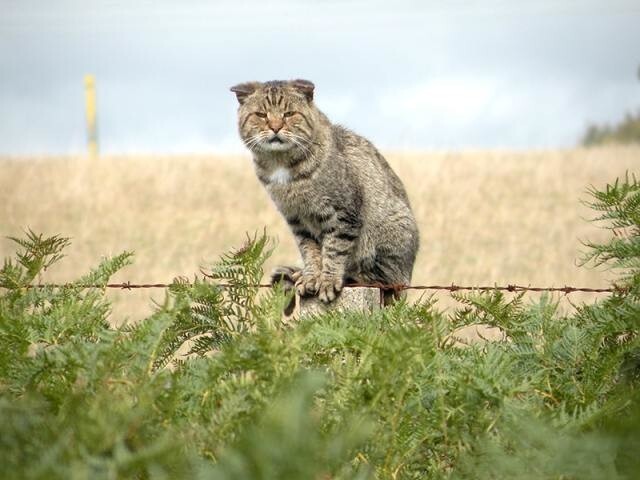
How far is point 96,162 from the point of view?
2173 cm

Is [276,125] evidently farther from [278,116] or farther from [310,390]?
[310,390]

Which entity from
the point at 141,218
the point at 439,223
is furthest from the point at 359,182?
the point at 141,218

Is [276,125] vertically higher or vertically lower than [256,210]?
lower

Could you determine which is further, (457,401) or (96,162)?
(96,162)

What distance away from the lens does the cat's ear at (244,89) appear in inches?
231

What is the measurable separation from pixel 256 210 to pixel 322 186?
42.8 feet

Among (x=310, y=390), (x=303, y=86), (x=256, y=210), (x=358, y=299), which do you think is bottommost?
(x=310, y=390)

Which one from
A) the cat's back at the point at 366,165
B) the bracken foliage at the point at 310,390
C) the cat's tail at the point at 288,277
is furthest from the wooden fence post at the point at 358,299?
the cat's back at the point at 366,165

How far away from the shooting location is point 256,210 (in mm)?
18453

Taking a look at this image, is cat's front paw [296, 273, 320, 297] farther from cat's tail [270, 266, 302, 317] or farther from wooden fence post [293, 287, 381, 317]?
wooden fence post [293, 287, 381, 317]

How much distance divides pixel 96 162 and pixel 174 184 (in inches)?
97.8

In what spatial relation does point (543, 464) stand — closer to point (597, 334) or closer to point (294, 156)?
point (597, 334)

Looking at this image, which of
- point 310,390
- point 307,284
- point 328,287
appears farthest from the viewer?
point 307,284

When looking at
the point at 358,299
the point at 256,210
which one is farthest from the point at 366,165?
the point at 256,210
